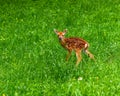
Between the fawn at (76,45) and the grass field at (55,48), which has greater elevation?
the fawn at (76,45)

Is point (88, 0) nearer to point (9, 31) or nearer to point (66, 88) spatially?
point (9, 31)

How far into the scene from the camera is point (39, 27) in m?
16.2

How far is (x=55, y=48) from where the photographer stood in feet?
43.8

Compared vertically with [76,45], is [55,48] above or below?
below

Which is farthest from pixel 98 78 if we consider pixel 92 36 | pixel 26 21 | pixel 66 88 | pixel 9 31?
pixel 26 21

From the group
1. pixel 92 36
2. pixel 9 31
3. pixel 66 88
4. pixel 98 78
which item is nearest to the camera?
pixel 66 88

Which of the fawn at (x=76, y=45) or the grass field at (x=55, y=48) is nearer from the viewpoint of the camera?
the grass field at (x=55, y=48)

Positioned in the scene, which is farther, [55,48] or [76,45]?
[55,48]

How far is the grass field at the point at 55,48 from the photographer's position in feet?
32.7

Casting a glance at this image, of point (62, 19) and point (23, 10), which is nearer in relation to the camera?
point (62, 19)

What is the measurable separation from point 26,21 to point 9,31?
59.8 inches

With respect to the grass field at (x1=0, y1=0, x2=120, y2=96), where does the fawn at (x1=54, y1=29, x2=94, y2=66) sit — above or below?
above

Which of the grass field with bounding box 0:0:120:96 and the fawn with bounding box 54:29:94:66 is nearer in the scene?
the grass field with bounding box 0:0:120:96

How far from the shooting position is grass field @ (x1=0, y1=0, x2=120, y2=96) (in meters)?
9.97
